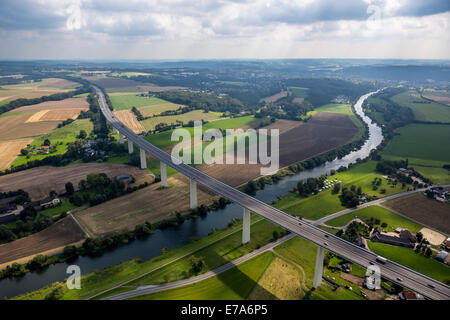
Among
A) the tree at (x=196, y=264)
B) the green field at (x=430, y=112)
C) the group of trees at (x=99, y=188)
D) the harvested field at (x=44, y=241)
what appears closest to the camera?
the tree at (x=196, y=264)

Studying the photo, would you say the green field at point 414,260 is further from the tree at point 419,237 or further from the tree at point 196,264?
the tree at point 196,264

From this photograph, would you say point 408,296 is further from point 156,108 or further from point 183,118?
point 156,108

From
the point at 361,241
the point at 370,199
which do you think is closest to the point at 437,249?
the point at 361,241

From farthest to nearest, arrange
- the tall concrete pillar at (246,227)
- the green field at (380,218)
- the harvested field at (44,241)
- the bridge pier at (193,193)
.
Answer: the bridge pier at (193,193), the green field at (380,218), the tall concrete pillar at (246,227), the harvested field at (44,241)

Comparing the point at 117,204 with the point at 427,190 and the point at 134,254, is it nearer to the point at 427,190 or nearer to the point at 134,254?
the point at 134,254

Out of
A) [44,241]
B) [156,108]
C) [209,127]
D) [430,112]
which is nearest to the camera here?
[44,241]

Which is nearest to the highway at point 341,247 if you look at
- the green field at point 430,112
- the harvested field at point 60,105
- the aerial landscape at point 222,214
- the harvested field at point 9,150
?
the aerial landscape at point 222,214

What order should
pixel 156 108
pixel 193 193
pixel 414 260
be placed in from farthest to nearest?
1. pixel 156 108
2. pixel 193 193
3. pixel 414 260

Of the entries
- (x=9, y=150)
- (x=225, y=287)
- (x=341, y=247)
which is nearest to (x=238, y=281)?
(x=225, y=287)
